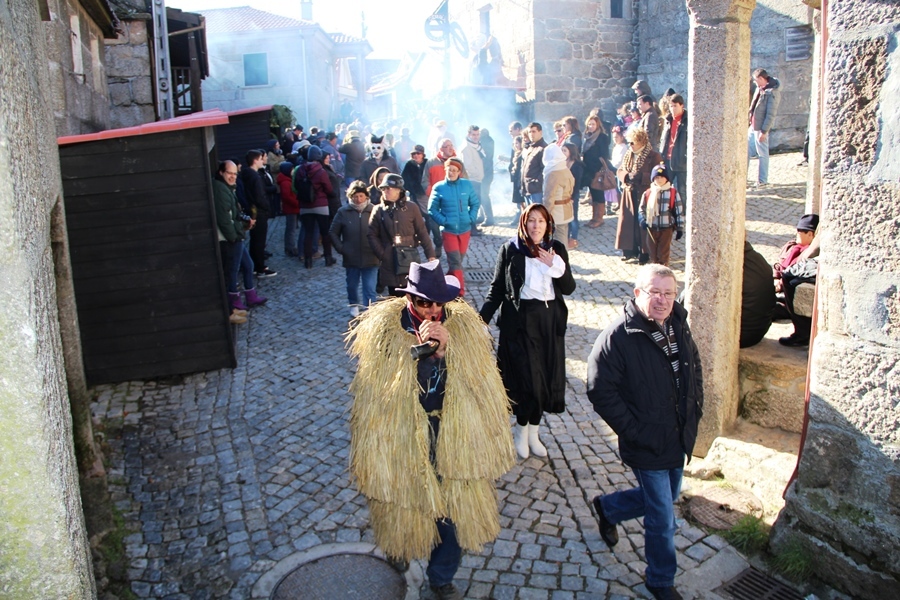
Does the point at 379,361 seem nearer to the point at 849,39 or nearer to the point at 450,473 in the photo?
the point at 450,473

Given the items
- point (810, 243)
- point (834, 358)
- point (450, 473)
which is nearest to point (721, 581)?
point (834, 358)

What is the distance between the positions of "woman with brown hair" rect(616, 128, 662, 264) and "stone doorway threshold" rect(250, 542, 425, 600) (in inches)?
292

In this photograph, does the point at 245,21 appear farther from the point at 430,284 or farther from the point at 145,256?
the point at 430,284

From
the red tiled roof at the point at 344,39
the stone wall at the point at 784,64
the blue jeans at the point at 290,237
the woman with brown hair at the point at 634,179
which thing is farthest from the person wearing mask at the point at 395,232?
the red tiled roof at the point at 344,39

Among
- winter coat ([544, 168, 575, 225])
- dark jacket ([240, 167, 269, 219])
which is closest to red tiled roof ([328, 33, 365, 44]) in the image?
dark jacket ([240, 167, 269, 219])

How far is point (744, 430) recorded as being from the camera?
19.2 feet

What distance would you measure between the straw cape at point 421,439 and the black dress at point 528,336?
57.0 inches

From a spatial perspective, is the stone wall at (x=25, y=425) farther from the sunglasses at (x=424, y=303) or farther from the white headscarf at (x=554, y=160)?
the white headscarf at (x=554, y=160)

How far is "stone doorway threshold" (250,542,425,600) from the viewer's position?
4637mm

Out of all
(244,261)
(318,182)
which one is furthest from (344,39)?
(244,261)

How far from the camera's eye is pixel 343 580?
473 cm

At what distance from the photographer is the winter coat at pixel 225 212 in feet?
31.0

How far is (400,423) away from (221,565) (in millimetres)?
1672

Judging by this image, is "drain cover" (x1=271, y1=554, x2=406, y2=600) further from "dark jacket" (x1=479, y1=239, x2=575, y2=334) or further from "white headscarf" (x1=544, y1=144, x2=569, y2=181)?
"white headscarf" (x1=544, y1=144, x2=569, y2=181)
